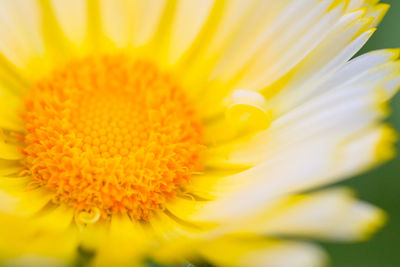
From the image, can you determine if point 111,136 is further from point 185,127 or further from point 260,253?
point 260,253

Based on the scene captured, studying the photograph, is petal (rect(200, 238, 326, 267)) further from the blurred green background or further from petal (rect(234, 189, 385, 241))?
the blurred green background

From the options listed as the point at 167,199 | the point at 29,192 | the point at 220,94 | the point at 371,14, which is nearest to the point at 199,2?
the point at 220,94

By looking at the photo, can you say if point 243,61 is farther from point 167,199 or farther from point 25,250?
point 25,250

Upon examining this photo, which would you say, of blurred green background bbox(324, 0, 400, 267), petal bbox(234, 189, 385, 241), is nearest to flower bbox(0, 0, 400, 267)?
petal bbox(234, 189, 385, 241)

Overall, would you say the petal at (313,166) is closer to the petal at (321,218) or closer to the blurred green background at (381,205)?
the petal at (321,218)

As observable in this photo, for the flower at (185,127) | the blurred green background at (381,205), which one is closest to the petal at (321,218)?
the flower at (185,127)

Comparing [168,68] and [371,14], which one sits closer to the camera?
[371,14]

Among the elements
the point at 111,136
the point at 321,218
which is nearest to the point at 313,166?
the point at 321,218
